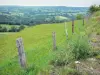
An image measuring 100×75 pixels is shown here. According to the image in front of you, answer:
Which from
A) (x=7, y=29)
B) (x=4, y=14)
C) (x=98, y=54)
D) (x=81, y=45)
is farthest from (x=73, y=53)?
(x=4, y=14)

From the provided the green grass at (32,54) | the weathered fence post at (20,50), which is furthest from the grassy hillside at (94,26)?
the weathered fence post at (20,50)

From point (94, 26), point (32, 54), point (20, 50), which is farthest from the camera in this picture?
point (94, 26)

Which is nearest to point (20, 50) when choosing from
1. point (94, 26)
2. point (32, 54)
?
point (32, 54)

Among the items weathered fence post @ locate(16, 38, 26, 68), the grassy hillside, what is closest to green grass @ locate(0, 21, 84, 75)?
weathered fence post @ locate(16, 38, 26, 68)

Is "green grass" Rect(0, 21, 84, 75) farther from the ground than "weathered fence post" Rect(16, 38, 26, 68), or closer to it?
closer to it

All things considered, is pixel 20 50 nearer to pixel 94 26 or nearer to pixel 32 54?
pixel 32 54

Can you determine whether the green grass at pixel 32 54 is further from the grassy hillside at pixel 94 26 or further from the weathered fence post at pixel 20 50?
the grassy hillside at pixel 94 26

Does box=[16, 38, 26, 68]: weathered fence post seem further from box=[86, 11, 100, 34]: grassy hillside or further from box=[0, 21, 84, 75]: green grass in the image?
box=[86, 11, 100, 34]: grassy hillside

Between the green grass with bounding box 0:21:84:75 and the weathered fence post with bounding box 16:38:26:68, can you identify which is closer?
the weathered fence post with bounding box 16:38:26:68

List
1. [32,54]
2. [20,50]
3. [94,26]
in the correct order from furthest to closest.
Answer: [94,26] < [32,54] < [20,50]

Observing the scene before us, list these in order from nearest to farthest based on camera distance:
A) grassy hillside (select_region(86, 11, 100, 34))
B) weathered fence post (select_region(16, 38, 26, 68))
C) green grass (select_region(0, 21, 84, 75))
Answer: weathered fence post (select_region(16, 38, 26, 68))
green grass (select_region(0, 21, 84, 75))
grassy hillside (select_region(86, 11, 100, 34))

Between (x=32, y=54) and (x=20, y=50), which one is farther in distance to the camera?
(x=32, y=54)

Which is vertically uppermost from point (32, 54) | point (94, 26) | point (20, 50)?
point (20, 50)

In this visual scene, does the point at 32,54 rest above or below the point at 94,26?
below
